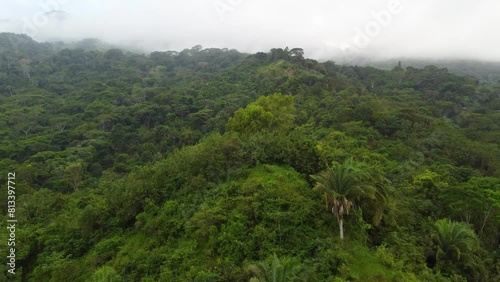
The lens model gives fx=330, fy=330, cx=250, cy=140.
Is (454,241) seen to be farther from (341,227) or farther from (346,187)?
(346,187)

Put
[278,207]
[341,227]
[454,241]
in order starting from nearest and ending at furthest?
[341,227] < [454,241] < [278,207]

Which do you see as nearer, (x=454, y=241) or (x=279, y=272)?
(x=279, y=272)

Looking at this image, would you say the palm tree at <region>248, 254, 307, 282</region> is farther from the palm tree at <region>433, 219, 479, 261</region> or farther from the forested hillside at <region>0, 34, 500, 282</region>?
the palm tree at <region>433, 219, 479, 261</region>

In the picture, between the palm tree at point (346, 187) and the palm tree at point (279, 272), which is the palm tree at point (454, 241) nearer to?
the palm tree at point (346, 187)

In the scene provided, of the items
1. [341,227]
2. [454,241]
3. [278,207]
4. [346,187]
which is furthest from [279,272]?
[454,241]

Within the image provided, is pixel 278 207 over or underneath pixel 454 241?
over

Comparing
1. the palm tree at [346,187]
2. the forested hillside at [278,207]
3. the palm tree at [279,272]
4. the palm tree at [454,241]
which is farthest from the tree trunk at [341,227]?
the palm tree at [454,241]

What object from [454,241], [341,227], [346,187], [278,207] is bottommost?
[454,241]
